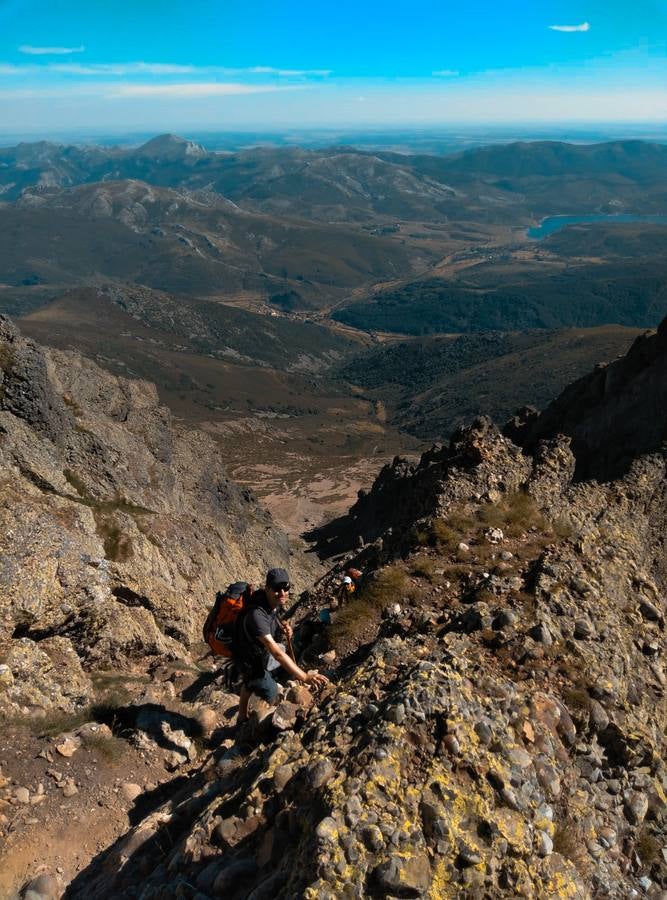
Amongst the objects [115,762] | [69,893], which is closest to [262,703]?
[115,762]

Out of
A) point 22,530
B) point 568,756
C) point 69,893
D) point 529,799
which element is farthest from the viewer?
point 22,530

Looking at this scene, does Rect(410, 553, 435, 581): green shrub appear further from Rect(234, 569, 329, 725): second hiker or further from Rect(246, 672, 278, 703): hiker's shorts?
Rect(246, 672, 278, 703): hiker's shorts

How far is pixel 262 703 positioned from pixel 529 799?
5.49 metres

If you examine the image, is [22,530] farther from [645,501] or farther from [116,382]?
[116,382]

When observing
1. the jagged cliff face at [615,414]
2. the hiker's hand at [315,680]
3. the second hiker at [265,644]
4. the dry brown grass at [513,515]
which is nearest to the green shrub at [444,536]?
the dry brown grass at [513,515]

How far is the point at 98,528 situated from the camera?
33188 millimetres

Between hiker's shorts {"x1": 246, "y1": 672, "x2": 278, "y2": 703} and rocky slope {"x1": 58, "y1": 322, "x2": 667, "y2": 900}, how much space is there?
0.39m

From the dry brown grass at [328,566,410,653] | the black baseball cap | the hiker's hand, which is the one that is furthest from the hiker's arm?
the dry brown grass at [328,566,410,653]

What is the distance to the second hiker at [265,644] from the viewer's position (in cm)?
1135

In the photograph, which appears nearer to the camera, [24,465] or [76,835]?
[76,835]

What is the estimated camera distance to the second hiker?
37.2 ft

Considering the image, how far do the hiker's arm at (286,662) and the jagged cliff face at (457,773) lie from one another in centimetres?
41

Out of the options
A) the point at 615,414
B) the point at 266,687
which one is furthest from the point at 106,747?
the point at 615,414

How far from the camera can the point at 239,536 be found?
201 feet
